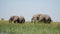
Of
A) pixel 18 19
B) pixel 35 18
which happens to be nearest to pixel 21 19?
pixel 18 19

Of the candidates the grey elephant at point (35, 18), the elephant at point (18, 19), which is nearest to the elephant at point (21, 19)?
the elephant at point (18, 19)

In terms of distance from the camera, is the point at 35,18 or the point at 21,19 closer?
the point at 35,18

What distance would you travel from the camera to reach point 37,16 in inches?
280

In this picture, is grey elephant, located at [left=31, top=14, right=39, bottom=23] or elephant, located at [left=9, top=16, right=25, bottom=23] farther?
elephant, located at [left=9, top=16, right=25, bottom=23]

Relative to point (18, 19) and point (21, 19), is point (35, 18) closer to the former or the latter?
point (21, 19)

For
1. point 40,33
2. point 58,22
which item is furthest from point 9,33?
point 58,22

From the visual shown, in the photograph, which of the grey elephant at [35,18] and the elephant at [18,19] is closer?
the grey elephant at [35,18]

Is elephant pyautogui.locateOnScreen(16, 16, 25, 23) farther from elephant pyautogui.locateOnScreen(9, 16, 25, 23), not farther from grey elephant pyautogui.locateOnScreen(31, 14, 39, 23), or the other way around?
grey elephant pyautogui.locateOnScreen(31, 14, 39, 23)

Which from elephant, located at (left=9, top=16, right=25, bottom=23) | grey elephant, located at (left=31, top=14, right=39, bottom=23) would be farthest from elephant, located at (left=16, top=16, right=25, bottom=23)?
grey elephant, located at (left=31, top=14, right=39, bottom=23)

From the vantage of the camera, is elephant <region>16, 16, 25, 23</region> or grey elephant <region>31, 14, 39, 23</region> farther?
elephant <region>16, 16, 25, 23</region>

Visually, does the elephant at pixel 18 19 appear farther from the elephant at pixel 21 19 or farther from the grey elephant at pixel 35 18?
the grey elephant at pixel 35 18

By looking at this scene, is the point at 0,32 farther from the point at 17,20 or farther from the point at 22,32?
the point at 17,20

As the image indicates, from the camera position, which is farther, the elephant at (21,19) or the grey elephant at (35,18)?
the elephant at (21,19)

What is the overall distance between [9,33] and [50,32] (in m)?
0.95
